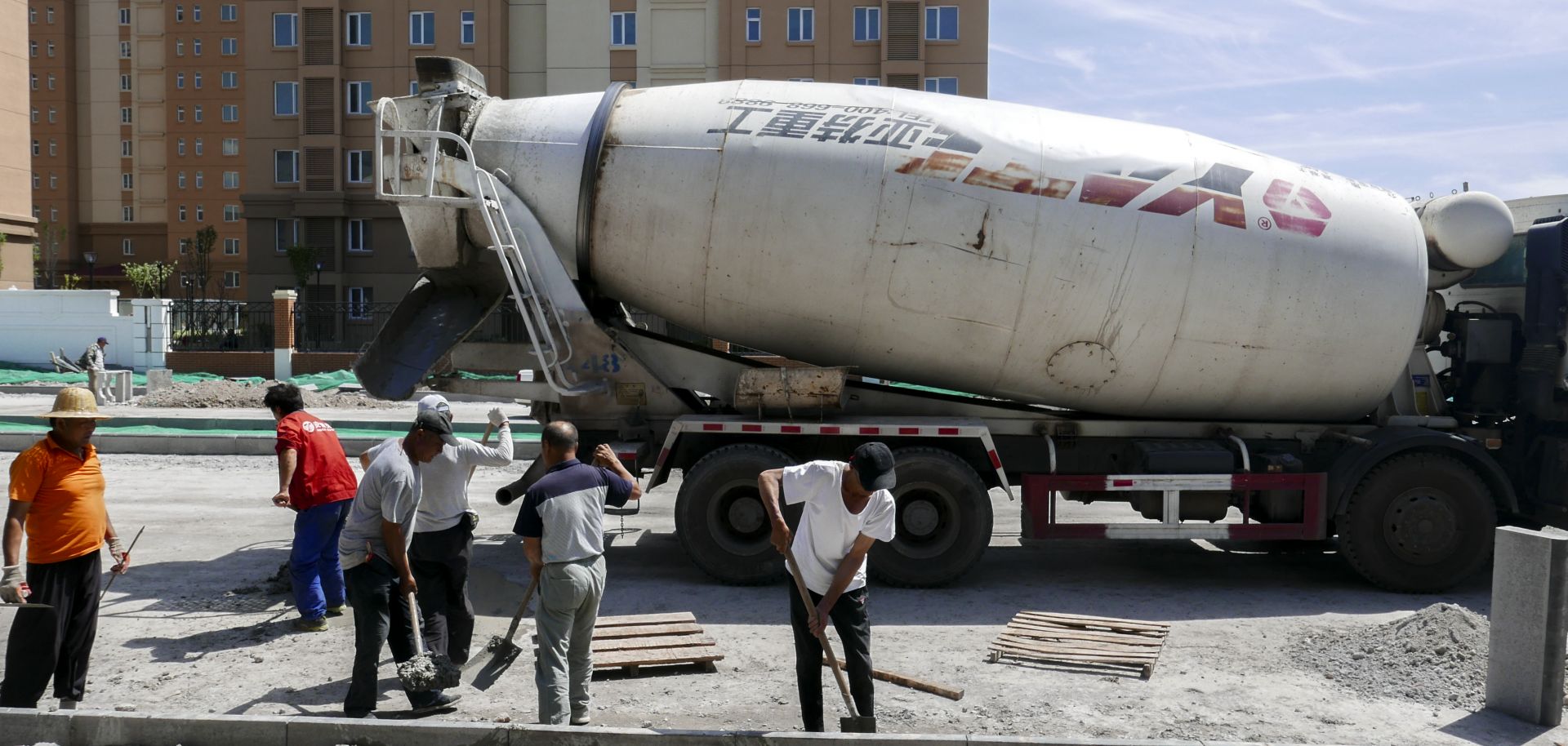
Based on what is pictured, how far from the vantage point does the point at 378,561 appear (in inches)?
231

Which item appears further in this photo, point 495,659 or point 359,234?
point 359,234

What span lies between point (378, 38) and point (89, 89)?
51.2 metres

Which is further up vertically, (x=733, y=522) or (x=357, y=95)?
(x=357, y=95)

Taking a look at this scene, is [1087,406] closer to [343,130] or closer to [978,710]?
[978,710]

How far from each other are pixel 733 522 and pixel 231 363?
84.6 feet

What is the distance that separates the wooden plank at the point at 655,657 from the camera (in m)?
6.64

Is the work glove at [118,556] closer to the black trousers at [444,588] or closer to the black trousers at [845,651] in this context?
the black trousers at [444,588]

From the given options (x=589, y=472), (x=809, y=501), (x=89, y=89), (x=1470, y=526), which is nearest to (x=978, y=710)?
(x=809, y=501)

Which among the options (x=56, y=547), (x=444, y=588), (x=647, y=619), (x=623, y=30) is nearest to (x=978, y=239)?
(x=647, y=619)

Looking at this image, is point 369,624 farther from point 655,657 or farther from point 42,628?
point 655,657

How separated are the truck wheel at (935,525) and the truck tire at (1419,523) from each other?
2909 mm

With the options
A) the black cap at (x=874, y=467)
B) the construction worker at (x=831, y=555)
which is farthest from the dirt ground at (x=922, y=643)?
the black cap at (x=874, y=467)

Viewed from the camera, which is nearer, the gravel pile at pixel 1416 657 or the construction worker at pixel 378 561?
the construction worker at pixel 378 561

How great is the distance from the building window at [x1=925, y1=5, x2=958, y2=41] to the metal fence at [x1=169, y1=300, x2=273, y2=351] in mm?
24853
